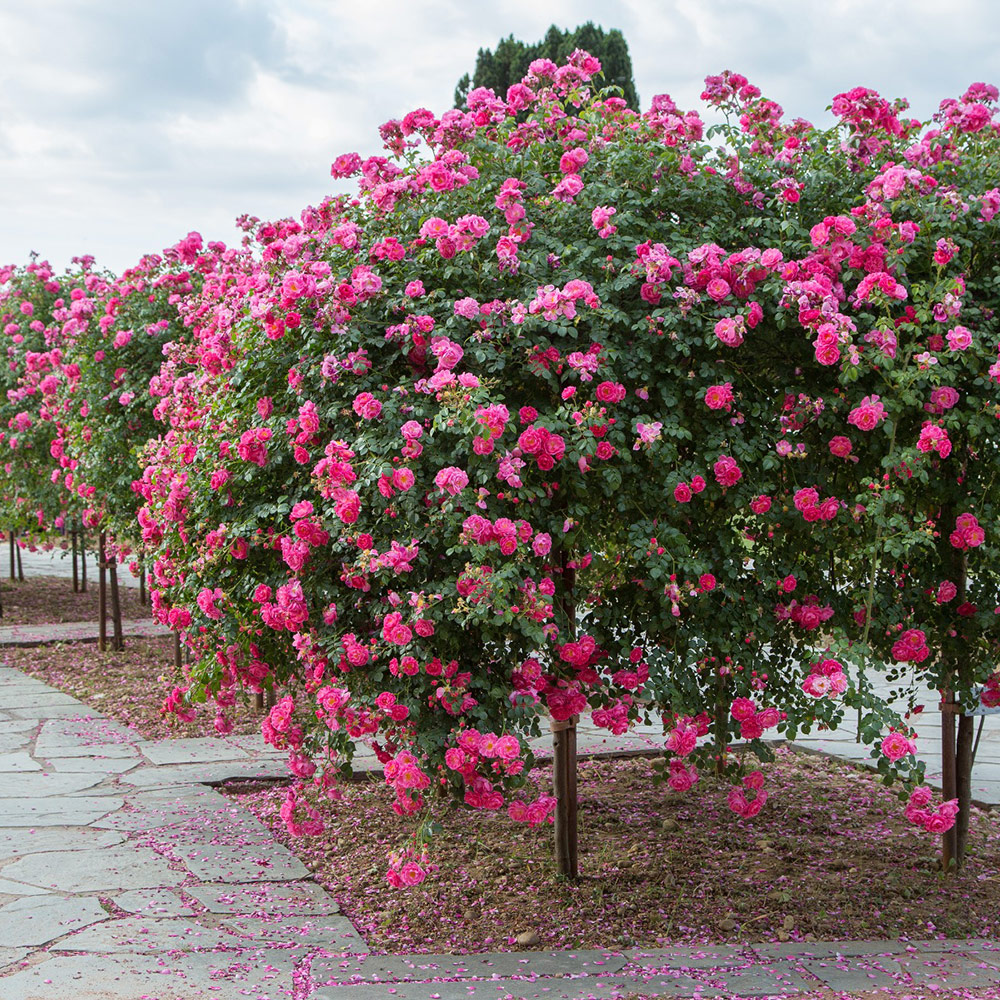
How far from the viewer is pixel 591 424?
10.2ft

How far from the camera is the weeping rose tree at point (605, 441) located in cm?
316

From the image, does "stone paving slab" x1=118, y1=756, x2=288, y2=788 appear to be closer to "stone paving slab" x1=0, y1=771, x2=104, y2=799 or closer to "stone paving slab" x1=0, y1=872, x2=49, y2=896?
"stone paving slab" x1=0, y1=771, x2=104, y2=799

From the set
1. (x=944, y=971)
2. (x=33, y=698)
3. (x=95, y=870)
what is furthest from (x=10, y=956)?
(x=33, y=698)

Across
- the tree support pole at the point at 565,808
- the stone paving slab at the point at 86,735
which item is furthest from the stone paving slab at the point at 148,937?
the stone paving slab at the point at 86,735

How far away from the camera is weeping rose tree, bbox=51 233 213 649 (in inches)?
272

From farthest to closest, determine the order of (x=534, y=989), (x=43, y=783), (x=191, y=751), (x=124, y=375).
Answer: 1. (x=124, y=375)
2. (x=191, y=751)
3. (x=43, y=783)
4. (x=534, y=989)

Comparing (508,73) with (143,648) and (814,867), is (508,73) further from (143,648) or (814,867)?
(814,867)

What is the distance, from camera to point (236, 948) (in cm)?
327

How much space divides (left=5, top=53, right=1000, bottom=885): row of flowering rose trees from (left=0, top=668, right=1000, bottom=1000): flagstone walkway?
0.33 meters

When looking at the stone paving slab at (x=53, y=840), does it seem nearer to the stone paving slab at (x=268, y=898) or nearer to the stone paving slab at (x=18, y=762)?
the stone paving slab at (x=268, y=898)

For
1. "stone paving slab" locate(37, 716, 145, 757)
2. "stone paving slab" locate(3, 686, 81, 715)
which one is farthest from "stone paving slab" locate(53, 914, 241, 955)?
"stone paving slab" locate(3, 686, 81, 715)

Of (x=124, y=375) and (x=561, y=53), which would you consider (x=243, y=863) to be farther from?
(x=561, y=53)

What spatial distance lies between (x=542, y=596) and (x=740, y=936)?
1348 mm

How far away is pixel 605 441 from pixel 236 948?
6.08 ft
